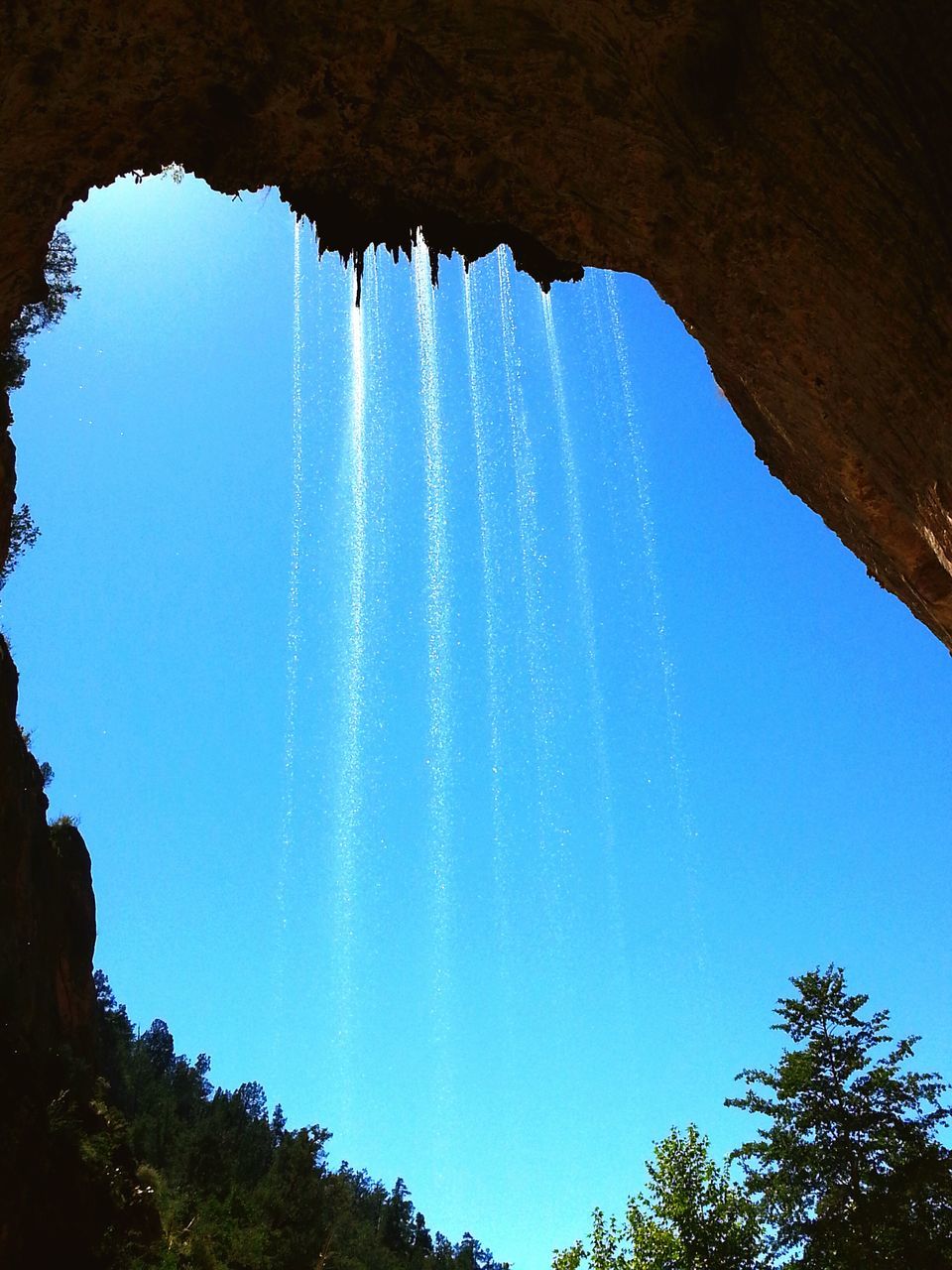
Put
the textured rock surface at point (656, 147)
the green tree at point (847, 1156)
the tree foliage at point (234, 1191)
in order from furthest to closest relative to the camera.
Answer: the tree foliage at point (234, 1191), the green tree at point (847, 1156), the textured rock surface at point (656, 147)

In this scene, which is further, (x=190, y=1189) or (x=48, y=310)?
(x=190, y=1189)

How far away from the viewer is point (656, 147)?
→ 239 inches

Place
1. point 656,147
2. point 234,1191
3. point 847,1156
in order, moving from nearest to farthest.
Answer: point 656,147
point 847,1156
point 234,1191

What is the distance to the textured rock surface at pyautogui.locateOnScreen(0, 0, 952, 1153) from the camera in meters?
5.00

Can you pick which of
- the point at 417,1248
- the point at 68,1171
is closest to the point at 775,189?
the point at 68,1171

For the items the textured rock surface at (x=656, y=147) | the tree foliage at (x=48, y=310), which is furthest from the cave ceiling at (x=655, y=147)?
the tree foliage at (x=48, y=310)

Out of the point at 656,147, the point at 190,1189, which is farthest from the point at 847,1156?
the point at 190,1189

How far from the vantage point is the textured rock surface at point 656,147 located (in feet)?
16.4

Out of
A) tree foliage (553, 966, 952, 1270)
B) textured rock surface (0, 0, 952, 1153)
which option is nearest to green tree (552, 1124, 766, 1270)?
tree foliage (553, 966, 952, 1270)

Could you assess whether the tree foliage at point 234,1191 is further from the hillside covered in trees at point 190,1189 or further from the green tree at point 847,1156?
the green tree at point 847,1156

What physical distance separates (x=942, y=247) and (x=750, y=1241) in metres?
23.5

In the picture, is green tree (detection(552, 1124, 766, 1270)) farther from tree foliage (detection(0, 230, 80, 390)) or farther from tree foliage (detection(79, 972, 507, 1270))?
tree foliage (detection(0, 230, 80, 390))

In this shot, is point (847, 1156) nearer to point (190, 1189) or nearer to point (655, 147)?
point (655, 147)

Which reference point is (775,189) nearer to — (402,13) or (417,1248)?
(402,13)
